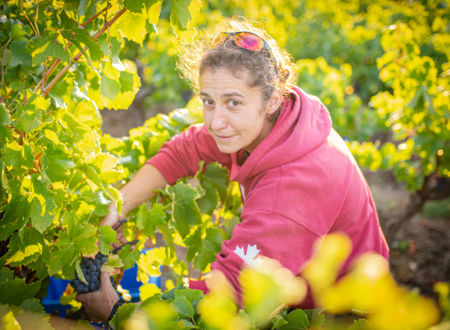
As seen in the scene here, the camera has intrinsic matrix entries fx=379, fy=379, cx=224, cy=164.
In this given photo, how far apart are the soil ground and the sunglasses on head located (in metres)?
2.69

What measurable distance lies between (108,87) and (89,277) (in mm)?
685

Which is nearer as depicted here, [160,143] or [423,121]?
[160,143]

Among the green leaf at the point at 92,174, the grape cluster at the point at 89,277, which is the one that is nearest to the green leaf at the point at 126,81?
the green leaf at the point at 92,174

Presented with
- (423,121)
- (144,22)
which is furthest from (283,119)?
(423,121)

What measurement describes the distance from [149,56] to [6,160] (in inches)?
208

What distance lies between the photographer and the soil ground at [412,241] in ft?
12.1

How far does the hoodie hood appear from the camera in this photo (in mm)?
1481

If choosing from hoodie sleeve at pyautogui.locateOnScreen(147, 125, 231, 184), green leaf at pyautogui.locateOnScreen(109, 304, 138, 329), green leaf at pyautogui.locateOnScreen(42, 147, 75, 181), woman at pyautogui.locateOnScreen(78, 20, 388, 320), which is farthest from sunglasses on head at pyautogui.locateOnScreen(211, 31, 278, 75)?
green leaf at pyautogui.locateOnScreen(109, 304, 138, 329)

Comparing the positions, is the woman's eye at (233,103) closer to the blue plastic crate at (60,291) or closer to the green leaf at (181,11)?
the green leaf at (181,11)

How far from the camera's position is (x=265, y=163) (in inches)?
59.4

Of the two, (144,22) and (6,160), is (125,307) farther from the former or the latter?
(144,22)

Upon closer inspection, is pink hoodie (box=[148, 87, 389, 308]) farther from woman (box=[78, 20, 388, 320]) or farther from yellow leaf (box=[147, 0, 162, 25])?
yellow leaf (box=[147, 0, 162, 25])

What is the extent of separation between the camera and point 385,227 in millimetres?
4340

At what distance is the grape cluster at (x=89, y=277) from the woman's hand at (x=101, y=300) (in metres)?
0.02
